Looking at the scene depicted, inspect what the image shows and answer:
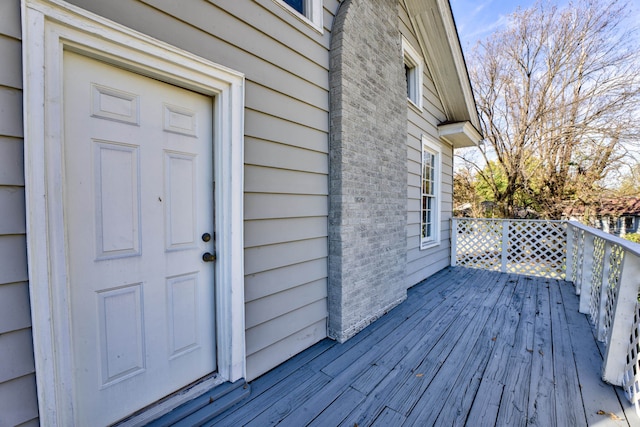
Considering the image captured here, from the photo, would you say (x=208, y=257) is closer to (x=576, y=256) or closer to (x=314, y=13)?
(x=314, y=13)

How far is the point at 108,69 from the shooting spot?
147 centimetres

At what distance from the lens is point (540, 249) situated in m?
5.27

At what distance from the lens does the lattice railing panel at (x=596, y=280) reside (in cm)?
311

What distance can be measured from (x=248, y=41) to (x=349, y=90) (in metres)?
1.07

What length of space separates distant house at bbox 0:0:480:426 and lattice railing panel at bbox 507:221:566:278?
393 cm

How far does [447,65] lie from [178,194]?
514 cm

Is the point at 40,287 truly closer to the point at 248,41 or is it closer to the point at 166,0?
the point at 166,0

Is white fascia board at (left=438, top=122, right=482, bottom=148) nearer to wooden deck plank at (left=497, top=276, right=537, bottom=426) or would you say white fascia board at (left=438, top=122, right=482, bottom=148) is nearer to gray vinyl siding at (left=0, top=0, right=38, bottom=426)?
wooden deck plank at (left=497, top=276, right=537, bottom=426)

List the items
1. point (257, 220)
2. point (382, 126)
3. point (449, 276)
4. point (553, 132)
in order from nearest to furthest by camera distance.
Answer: point (257, 220) → point (382, 126) → point (449, 276) → point (553, 132)

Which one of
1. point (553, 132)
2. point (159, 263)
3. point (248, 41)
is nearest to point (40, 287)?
point (159, 263)

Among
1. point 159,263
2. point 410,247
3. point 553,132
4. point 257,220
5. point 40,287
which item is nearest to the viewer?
point 40,287

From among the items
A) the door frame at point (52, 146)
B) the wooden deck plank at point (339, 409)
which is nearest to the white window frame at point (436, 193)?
the wooden deck plank at point (339, 409)

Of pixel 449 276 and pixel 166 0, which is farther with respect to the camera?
pixel 449 276

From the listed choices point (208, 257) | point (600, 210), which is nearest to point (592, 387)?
point (208, 257)
